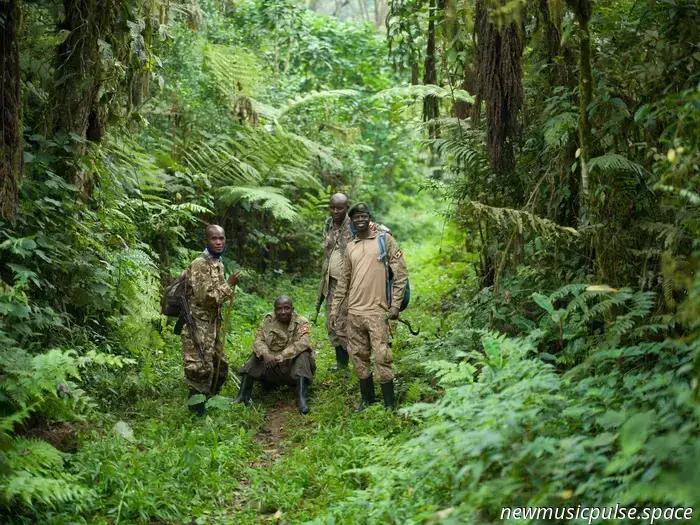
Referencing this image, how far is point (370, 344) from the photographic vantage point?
7.79 meters

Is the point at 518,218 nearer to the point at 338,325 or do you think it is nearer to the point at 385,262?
the point at 385,262

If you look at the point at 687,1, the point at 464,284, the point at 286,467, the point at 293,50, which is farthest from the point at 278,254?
the point at 687,1

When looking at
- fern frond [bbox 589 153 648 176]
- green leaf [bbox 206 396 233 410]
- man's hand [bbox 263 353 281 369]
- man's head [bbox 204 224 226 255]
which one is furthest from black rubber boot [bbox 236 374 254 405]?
fern frond [bbox 589 153 648 176]

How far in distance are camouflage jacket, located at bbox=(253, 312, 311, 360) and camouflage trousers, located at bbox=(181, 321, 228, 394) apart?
2.11 feet

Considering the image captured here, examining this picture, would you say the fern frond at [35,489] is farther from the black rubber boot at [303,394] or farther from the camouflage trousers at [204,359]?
the black rubber boot at [303,394]

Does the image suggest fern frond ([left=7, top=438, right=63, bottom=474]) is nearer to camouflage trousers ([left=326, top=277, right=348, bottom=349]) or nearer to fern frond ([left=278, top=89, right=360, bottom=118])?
camouflage trousers ([left=326, top=277, right=348, bottom=349])

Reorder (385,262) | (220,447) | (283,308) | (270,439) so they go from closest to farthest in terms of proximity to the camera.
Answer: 1. (220,447)
2. (270,439)
3. (385,262)
4. (283,308)

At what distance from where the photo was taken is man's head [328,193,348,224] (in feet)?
31.3

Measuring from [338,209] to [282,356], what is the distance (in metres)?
2.25

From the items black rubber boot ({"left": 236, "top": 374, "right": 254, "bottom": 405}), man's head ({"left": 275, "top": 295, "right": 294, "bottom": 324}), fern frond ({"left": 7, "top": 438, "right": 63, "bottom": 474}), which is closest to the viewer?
fern frond ({"left": 7, "top": 438, "right": 63, "bottom": 474})

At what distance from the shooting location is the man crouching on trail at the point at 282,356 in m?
8.29

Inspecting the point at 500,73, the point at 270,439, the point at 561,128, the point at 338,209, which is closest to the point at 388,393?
the point at 270,439

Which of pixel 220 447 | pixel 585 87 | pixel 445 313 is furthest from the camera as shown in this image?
pixel 445 313

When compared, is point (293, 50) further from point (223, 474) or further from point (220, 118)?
point (223, 474)
